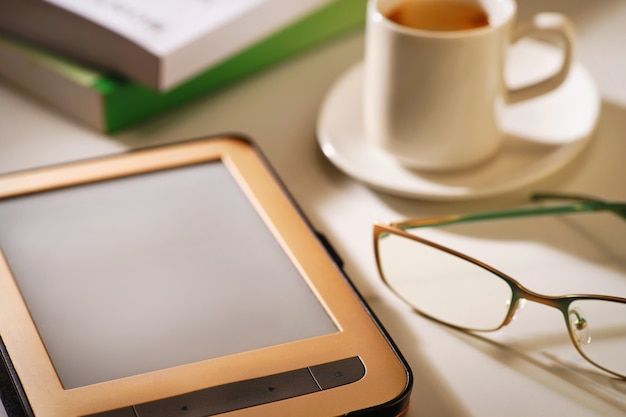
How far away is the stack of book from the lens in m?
0.62

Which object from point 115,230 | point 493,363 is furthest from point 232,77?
point 493,363

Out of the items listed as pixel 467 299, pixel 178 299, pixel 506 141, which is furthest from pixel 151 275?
pixel 506 141

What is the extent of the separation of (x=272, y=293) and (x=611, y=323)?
0.61ft

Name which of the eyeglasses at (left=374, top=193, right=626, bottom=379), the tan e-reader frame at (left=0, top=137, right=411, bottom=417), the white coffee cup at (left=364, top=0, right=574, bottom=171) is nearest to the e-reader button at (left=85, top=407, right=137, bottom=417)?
the tan e-reader frame at (left=0, top=137, right=411, bottom=417)

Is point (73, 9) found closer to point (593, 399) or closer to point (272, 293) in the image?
point (272, 293)

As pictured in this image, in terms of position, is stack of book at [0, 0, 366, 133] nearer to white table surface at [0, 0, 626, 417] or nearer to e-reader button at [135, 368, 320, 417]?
white table surface at [0, 0, 626, 417]

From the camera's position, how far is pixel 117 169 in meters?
0.53

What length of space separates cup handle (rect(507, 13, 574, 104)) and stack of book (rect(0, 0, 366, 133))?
20 cm

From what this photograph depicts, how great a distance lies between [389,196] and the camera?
23.2 inches

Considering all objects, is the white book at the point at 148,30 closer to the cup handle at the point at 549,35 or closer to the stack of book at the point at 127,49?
the stack of book at the point at 127,49

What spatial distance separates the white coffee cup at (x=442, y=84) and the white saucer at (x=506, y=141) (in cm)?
1

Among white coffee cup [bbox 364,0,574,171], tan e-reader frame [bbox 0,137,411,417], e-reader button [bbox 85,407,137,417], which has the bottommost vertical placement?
e-reader button [bbox 85,407,137,417]

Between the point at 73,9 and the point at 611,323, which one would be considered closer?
the point at 611,323

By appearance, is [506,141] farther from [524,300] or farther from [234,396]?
[234,396]
